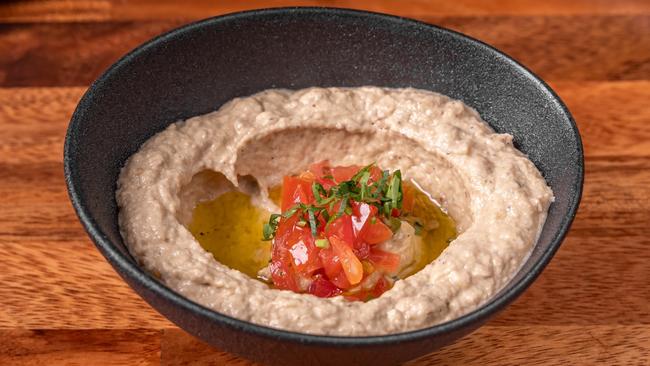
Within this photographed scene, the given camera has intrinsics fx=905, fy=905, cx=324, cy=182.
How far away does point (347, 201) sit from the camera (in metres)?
3.32

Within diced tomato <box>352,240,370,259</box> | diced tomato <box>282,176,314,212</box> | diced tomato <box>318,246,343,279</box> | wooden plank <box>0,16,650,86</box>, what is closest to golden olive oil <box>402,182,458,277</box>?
diced tomato <box>352,240,370,259</box>

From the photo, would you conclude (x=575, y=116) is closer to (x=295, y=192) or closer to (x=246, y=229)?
(x=295, y=192)

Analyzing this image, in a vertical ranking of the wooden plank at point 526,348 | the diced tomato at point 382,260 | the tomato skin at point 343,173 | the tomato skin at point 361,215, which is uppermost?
the tomato skin at point 343,173

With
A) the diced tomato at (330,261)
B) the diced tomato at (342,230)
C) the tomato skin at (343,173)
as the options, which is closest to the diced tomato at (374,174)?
the tomato skin at (343,173)

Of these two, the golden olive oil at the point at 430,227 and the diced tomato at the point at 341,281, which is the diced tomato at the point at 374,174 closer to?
the golden olive oil at the point at 430,227

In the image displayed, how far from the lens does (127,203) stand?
3.34 meters

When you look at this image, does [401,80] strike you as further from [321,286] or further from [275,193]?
[321,286]

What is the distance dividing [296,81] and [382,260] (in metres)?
1.03

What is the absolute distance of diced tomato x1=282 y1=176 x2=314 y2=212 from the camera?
3.50m

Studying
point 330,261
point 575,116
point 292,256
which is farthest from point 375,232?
point 575,116

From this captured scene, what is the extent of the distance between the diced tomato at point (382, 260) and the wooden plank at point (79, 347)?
2.86ft

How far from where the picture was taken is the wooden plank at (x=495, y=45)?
4.70m

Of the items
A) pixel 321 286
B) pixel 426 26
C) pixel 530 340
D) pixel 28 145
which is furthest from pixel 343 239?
pixel 28 145

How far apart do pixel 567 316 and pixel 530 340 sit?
0.21 metres
